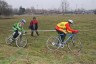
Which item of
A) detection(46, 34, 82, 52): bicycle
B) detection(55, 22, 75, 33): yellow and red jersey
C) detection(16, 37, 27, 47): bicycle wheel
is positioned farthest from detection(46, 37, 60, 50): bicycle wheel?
detection(16, 37, 27, 47): bicycle wheel

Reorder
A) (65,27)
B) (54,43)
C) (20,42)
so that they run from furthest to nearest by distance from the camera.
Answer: (20,42)
(54,43)
(65,27)

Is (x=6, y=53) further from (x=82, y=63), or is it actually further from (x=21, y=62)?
(x=82, y=63)

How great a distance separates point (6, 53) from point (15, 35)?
125 inches

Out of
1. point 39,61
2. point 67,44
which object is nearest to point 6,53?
point 39,61

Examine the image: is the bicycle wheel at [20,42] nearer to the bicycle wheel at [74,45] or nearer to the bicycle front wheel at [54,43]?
the bicycle front wheel at [54,43]

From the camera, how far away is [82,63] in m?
11.9

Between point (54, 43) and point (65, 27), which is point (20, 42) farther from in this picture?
point (65, 27)

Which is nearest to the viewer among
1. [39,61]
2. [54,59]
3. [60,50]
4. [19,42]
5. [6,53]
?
[39,61]

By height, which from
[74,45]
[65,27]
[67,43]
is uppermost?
[65,27]

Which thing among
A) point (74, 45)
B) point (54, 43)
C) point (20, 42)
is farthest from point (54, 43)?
point (20, 42)

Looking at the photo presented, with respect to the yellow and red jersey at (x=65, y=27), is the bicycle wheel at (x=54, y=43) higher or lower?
lower

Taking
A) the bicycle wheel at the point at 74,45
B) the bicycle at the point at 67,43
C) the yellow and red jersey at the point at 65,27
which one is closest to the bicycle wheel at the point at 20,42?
the bicycle at the point at 67,43

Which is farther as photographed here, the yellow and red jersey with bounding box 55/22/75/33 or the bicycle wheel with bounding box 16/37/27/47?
the bicycle wheel with bounding box 16/37/27/47

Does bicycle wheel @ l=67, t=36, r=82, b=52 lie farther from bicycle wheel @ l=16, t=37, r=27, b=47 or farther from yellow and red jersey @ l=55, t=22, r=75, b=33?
bicycle wheel @ l=16, t=37, r=27, b=47
